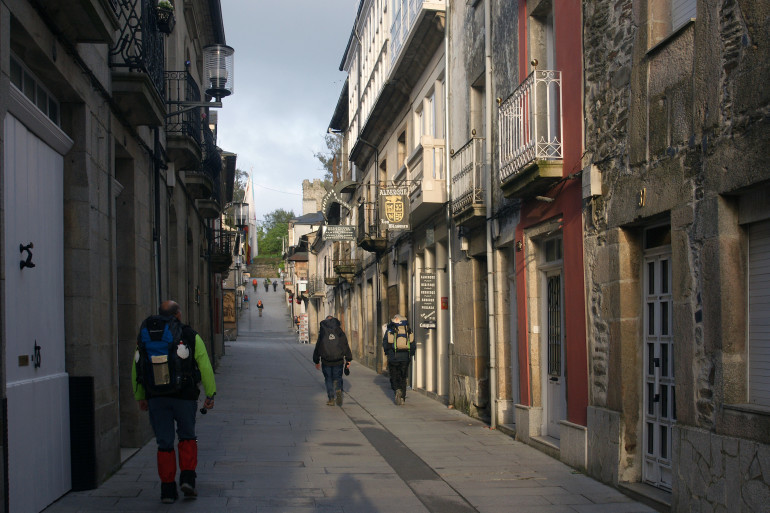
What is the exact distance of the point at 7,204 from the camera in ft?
21.3

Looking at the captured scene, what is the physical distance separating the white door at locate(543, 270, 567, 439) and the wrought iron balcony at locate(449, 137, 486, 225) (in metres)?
2.59

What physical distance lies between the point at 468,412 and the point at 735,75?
30.2ft

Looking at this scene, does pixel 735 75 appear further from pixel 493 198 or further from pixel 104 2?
pixel 493 198

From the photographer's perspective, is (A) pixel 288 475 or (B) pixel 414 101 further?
(B) pixel 414 101

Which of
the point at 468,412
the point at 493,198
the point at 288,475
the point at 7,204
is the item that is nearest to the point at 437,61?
the point at 493,198

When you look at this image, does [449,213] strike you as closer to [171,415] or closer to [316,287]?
[171,415]

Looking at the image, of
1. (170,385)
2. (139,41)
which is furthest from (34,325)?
(139,41)

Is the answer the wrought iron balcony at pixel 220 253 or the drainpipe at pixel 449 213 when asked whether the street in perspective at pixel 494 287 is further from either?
the wrought iron balcony at pixel 220 253

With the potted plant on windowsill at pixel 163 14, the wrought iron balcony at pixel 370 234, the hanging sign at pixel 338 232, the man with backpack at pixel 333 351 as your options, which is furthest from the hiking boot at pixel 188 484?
the hanging sign at pixel 338 232

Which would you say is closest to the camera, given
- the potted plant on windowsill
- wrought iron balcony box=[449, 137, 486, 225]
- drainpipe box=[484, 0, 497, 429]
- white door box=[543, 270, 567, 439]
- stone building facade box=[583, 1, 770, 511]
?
stone building facade box=[583, 1, 770, 511]

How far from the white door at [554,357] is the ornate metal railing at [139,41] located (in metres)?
5.64

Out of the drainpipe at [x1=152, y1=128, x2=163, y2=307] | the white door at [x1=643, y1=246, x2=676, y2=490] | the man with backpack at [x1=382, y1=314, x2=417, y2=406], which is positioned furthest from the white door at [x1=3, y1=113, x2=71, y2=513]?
the man with backpack at [x1=382, y1=314, x2=417, y2=406]

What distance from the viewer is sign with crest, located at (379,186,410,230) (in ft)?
59.1

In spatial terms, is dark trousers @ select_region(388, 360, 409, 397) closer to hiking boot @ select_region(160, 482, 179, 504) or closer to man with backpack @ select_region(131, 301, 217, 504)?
man with backpack @ select_region(131, 301, 217, 504)
